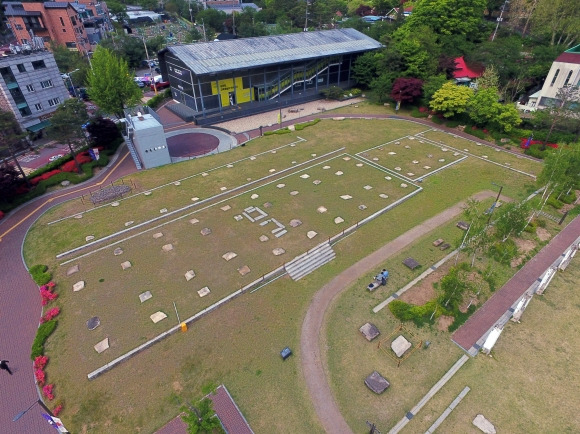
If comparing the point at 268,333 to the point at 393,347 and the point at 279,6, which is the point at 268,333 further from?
the point at 279,6

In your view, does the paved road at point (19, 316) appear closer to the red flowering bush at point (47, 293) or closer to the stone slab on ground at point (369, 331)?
the red flowering bush at point (47, 293)

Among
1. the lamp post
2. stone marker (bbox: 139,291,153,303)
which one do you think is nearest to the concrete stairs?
stone marker (bbox: 139,291,153,303)

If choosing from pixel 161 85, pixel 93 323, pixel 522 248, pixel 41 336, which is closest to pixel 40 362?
pixel 41 336

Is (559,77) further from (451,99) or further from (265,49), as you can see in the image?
(265,49)

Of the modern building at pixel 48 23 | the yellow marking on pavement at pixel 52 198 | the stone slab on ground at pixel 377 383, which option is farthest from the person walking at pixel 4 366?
the modern building at pixel 48 23

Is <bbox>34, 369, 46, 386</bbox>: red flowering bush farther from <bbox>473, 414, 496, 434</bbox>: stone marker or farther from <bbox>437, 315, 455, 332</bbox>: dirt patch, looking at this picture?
<bbox>437, 315, 455, 332</bbox>: dirt patch
